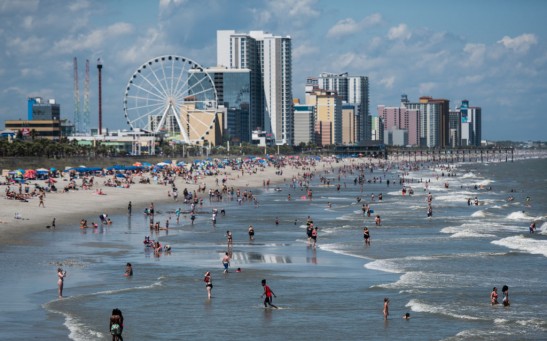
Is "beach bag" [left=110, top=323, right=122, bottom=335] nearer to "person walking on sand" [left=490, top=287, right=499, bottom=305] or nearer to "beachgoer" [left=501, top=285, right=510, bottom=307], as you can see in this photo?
"person walking on sand" [left=490, top=287, right=499, bottom=305]

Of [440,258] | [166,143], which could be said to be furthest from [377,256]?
[166,143]

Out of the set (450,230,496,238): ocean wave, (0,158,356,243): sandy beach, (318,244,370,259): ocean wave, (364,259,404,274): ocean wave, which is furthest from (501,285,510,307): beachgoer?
(0,158,356,243): sandy beach

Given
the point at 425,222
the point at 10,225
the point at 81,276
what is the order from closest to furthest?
the point at 81,276, the point at 10,225, the point at 425,222

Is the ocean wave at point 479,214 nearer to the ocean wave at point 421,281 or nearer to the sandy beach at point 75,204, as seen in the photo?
the sandy beach at point 75,204

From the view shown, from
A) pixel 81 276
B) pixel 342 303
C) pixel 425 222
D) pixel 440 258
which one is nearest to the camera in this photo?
pixel 342 303

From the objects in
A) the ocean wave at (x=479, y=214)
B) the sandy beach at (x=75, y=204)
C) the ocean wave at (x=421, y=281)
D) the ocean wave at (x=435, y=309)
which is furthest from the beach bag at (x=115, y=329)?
the ocean wave at (x=479, y=214)

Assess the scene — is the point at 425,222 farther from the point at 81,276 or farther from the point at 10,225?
the point at 81,276

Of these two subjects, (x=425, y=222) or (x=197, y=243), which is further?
(x=425, y=222)
